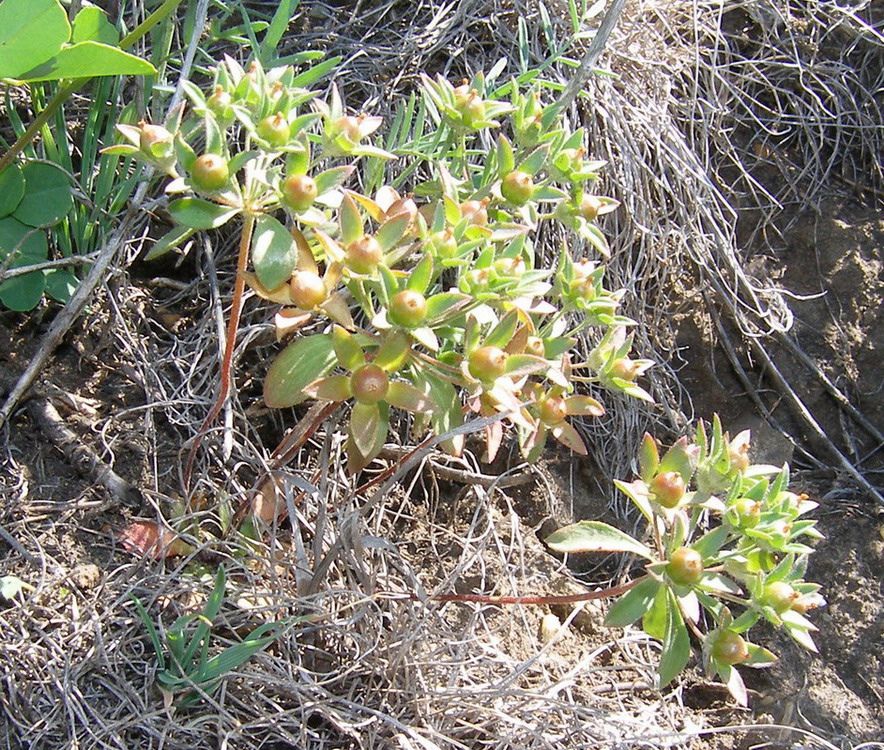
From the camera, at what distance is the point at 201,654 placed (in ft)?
4.91

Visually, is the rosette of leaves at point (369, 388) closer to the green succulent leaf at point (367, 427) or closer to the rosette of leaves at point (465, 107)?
the green succulent leaf at point (367, 427)

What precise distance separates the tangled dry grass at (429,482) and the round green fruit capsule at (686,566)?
0.32 meters

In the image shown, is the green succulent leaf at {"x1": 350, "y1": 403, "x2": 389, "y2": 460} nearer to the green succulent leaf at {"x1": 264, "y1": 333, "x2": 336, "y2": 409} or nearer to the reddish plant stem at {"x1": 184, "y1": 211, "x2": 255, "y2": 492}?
the green succulent leaf at {"x1": 264, "y1": 333, "x2": 336, "y2": 409}

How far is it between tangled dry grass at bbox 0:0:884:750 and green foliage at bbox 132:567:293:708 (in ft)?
0.12

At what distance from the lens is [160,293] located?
1962 millimetres

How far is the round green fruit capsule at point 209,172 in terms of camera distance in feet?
4.24

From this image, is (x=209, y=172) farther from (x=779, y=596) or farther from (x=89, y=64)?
(x=779, y=596)

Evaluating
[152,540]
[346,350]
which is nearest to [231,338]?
[346,350]

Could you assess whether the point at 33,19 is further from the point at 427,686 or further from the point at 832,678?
the point at 832,678

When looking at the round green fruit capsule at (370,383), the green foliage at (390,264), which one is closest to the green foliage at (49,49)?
the green foliage at (390,264)

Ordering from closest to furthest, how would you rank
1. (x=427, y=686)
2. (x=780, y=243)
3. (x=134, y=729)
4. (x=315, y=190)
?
(x=315, y=190) < (x=134, y=729) < (x=427, y=686) < (x=780, y=243)

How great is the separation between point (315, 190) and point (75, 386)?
0.79 m

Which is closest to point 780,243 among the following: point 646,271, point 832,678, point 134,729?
point 646,271

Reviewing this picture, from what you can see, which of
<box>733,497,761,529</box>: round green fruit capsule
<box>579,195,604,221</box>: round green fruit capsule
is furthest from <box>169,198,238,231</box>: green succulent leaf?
<box>733,497,761,529</box>: round green fruit capsule
